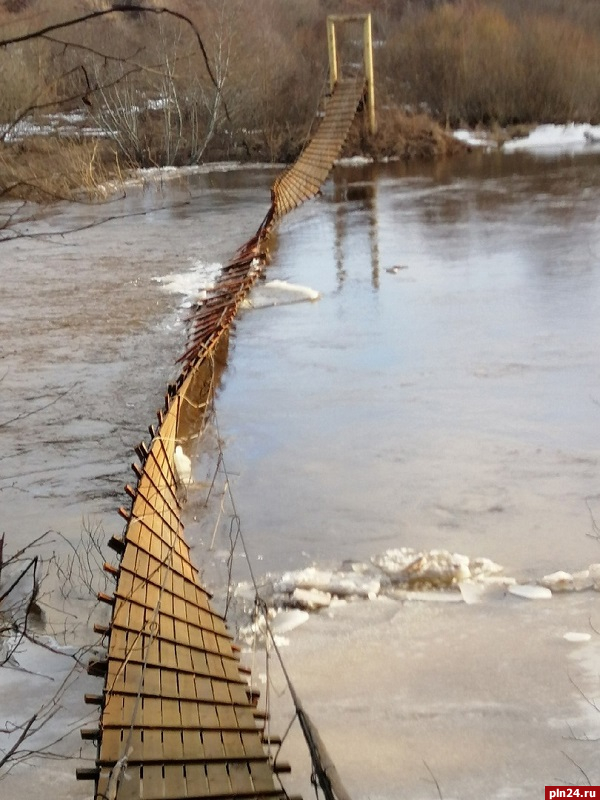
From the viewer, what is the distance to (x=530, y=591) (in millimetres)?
5488

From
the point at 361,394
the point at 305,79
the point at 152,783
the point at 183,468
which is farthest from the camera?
the point at 305,79

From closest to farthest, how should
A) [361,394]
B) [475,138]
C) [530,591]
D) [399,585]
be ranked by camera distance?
[530,591] < [399,585] < [361,394] < [475,138]

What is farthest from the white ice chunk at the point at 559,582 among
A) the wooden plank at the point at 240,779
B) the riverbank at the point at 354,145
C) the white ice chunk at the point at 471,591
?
the riverbank at the point at 354,145

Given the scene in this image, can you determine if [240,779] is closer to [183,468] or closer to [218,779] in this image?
[218,779]

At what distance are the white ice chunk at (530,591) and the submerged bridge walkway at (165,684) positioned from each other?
1682mm

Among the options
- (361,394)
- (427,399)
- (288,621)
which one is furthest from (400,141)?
(288,621)

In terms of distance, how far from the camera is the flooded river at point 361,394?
248 inches

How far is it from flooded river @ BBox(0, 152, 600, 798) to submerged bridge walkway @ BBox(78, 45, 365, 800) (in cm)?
53

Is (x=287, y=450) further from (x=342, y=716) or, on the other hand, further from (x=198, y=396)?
(x=342, y=716)

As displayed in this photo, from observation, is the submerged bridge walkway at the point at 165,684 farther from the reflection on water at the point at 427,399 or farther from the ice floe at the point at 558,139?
the ice floe at the point at 558,139

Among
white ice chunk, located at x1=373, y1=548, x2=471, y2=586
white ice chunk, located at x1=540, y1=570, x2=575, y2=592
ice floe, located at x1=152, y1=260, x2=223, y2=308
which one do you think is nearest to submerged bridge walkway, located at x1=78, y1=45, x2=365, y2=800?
white ice chunk, located at x1=373, y1=548, x2=471, y2=586

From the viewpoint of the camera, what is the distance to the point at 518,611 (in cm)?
532

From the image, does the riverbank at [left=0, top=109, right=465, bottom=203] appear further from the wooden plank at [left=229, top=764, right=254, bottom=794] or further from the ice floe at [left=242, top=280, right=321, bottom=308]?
the wooden plank at [left=229, top=764, right=254, bottom=794]

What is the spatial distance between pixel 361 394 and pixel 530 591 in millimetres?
3755
